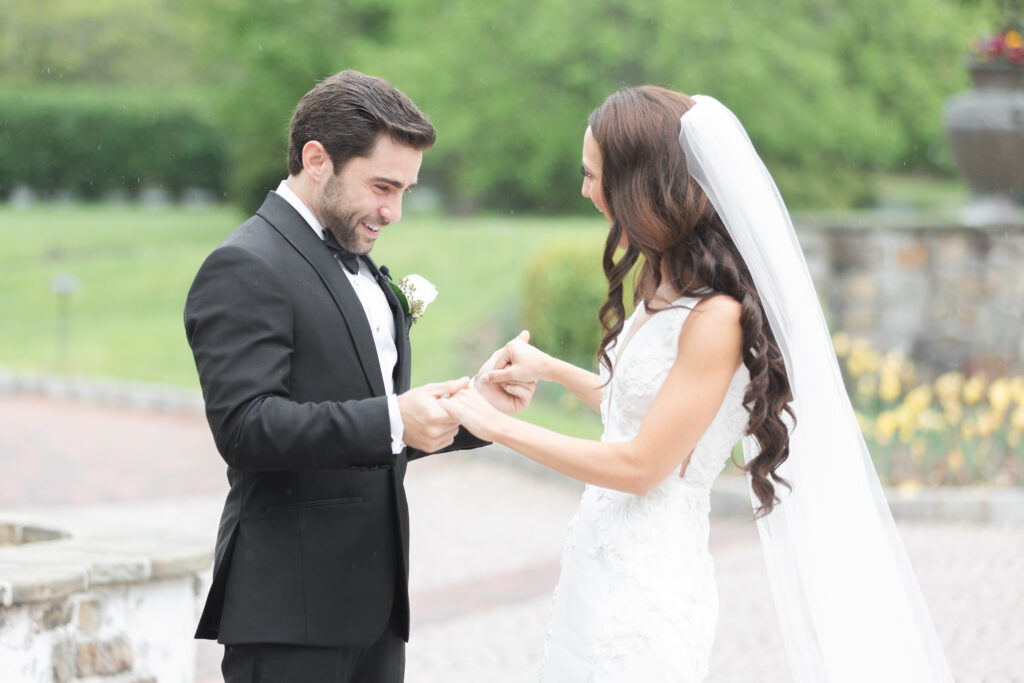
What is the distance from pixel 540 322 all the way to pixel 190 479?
151 inches

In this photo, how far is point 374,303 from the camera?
9.79ft

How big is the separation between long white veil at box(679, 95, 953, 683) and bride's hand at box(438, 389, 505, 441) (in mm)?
769

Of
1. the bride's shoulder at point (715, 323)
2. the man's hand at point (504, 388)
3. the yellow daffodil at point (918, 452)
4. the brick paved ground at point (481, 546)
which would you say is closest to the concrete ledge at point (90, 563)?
the brick paved ground at point (481, 546)

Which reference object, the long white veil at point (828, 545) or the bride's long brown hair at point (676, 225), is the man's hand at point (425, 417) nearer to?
the bride's long brown hair at point (676, 225)

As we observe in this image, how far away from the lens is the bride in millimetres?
2779

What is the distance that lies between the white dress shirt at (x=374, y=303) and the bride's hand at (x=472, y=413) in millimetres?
187

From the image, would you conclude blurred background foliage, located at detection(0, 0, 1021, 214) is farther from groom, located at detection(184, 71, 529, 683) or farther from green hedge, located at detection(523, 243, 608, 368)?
groom, located at detection(184, 71, 529, 683)

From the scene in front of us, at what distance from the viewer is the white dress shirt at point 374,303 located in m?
2.87

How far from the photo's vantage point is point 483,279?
15.7 metres

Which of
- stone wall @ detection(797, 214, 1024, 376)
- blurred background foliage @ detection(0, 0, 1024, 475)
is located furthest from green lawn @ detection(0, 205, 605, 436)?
stone wall @ detection(797, 214, 1024, 376)

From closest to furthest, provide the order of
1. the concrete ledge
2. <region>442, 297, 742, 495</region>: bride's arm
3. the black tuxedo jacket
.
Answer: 1. the black tuxedo jacket
2. <region>442, 297, 742, 495</region>: bride's arm
3. the concrete ledge

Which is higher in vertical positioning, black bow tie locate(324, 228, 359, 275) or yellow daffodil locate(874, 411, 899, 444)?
black bow tie locate(324, 228, 359, 275)

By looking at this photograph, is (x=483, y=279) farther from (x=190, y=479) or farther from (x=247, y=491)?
(x=247, y=491)

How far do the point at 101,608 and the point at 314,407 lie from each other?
1.88 m
